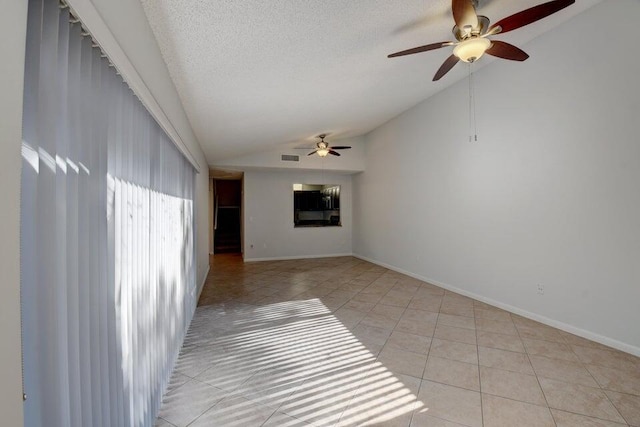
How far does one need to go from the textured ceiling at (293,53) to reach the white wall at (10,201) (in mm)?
1089

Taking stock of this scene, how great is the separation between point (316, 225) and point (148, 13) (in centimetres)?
674

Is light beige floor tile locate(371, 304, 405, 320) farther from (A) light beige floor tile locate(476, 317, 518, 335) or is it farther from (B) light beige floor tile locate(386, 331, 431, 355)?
(A) light beige floor tile locate(476, 317, 518, 335)

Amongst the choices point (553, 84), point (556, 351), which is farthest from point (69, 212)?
point (553, 84)

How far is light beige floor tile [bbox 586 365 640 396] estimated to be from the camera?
79.5 inches

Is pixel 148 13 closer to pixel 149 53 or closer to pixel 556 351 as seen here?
pixel 149 53

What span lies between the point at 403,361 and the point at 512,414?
32.8 inches

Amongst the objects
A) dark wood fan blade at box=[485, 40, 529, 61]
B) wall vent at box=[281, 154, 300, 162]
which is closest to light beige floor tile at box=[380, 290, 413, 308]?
dark wood fan blade at box=[485, 40, 529, 61]

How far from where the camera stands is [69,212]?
2.84 ft

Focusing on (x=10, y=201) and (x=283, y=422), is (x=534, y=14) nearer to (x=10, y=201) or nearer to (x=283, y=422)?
(x=10, y=201)

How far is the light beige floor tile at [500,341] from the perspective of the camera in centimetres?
266

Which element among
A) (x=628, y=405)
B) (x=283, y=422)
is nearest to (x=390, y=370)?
(x=283, y=422)

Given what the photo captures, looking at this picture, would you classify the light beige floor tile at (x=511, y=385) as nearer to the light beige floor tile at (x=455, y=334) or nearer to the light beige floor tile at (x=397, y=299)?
the light beige floor tile at (x=455, y=334)

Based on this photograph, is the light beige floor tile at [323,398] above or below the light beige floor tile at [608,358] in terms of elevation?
below

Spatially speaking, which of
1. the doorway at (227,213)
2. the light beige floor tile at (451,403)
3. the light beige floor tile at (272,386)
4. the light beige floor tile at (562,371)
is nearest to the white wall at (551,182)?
the light beige floor tile at (562,371)
